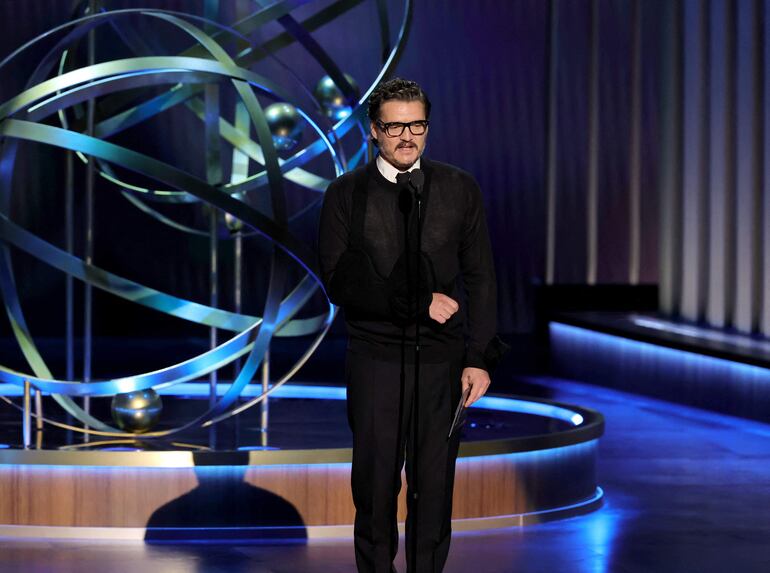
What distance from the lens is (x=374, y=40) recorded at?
1323cm

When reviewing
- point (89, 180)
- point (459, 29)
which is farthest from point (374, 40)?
point (89, 180)

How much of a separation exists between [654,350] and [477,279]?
21.5 ft

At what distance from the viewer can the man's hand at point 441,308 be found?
2.88 m

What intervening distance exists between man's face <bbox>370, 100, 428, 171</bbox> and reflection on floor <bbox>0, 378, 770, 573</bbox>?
5.72ft

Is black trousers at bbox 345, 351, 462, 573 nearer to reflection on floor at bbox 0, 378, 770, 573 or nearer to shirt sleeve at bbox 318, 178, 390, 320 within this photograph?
shirt sleeve at bbox 318, 178, 390, 320

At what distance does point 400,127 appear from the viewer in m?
2.91

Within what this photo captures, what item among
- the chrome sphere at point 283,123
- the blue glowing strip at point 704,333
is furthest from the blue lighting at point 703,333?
the chrome sphere at point 283,123

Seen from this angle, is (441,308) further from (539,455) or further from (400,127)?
(539,455)

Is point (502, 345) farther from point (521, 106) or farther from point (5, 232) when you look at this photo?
point (521, 106)

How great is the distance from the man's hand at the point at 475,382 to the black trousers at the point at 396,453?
0.05 meters

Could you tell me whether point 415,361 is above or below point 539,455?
above

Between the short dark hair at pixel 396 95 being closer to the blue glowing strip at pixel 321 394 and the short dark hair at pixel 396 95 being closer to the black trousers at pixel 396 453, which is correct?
the black trousers at pixel 396 453

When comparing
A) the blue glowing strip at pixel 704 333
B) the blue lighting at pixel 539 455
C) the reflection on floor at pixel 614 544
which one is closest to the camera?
the reflection on floor at pixel 614 544

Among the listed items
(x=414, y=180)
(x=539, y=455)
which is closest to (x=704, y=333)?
(x=539, y=455)
